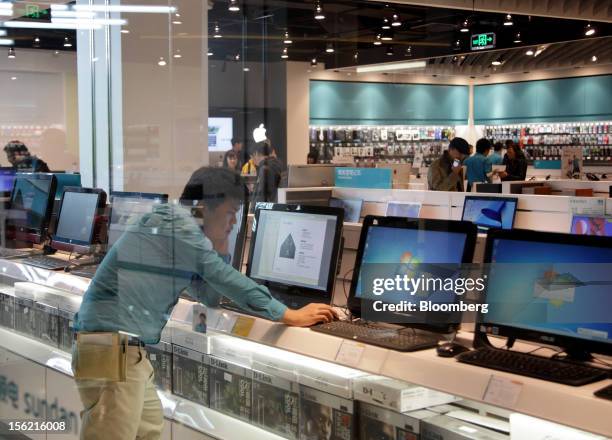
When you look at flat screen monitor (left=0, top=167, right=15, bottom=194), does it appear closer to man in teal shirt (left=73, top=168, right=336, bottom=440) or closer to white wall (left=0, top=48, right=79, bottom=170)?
white wall (left=0, top=48, right=79, bottom=170)

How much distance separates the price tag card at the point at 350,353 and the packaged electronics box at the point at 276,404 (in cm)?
38

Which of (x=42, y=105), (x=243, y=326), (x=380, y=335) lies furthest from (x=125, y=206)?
(x=380, y=335)

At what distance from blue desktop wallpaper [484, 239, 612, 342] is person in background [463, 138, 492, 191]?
7.84 metres

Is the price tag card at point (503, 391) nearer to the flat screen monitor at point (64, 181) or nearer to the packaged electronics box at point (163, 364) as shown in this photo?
the packaged electronics box at point (163, 364)

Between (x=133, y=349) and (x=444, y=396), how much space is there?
1156 mm

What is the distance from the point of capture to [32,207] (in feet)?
15.6

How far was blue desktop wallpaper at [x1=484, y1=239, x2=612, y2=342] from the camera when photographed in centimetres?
197

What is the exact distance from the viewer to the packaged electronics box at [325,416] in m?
2.46

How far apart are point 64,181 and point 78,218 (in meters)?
0.62

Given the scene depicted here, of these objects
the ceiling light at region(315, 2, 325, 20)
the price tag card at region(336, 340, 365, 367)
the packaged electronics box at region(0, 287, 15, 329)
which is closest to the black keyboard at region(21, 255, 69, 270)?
the packaged electronics box at region(0, 287, 15, 329)

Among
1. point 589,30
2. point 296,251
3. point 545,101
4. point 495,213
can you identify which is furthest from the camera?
point 545,101

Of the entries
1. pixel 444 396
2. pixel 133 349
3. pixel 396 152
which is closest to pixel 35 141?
pixel 133 349

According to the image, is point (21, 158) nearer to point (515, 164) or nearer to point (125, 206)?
point (125, 206)

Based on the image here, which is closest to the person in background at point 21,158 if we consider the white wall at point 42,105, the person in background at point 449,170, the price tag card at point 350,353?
the white wall at point 42,105
